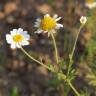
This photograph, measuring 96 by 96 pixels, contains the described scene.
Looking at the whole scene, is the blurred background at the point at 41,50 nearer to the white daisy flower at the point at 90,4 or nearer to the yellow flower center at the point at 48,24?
the white daisy flower at the point at 90,4

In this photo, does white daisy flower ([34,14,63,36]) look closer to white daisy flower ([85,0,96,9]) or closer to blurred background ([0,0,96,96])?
blurred background ([0,0,96,96])

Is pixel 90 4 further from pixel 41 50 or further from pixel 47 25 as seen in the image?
pixel 47 25

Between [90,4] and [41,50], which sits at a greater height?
[90,4]

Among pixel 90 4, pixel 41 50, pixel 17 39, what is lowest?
pixel 17 39

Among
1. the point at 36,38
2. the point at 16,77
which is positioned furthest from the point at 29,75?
the point at 36,38

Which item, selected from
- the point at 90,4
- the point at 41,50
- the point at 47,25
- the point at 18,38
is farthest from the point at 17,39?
the point at 90,4

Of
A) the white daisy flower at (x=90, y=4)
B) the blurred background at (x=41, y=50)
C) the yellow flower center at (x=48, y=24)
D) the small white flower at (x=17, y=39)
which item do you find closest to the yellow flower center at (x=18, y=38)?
the small white flower at (x=17, y=39)

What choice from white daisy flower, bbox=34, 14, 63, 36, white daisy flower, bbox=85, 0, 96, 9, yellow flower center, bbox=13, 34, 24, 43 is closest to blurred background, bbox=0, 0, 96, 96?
white daisy flower, bbox=85, 0, 96, 9

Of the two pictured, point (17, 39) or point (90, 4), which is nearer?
point (17, 39)

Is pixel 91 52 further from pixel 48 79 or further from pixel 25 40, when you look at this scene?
pixel 25 40
